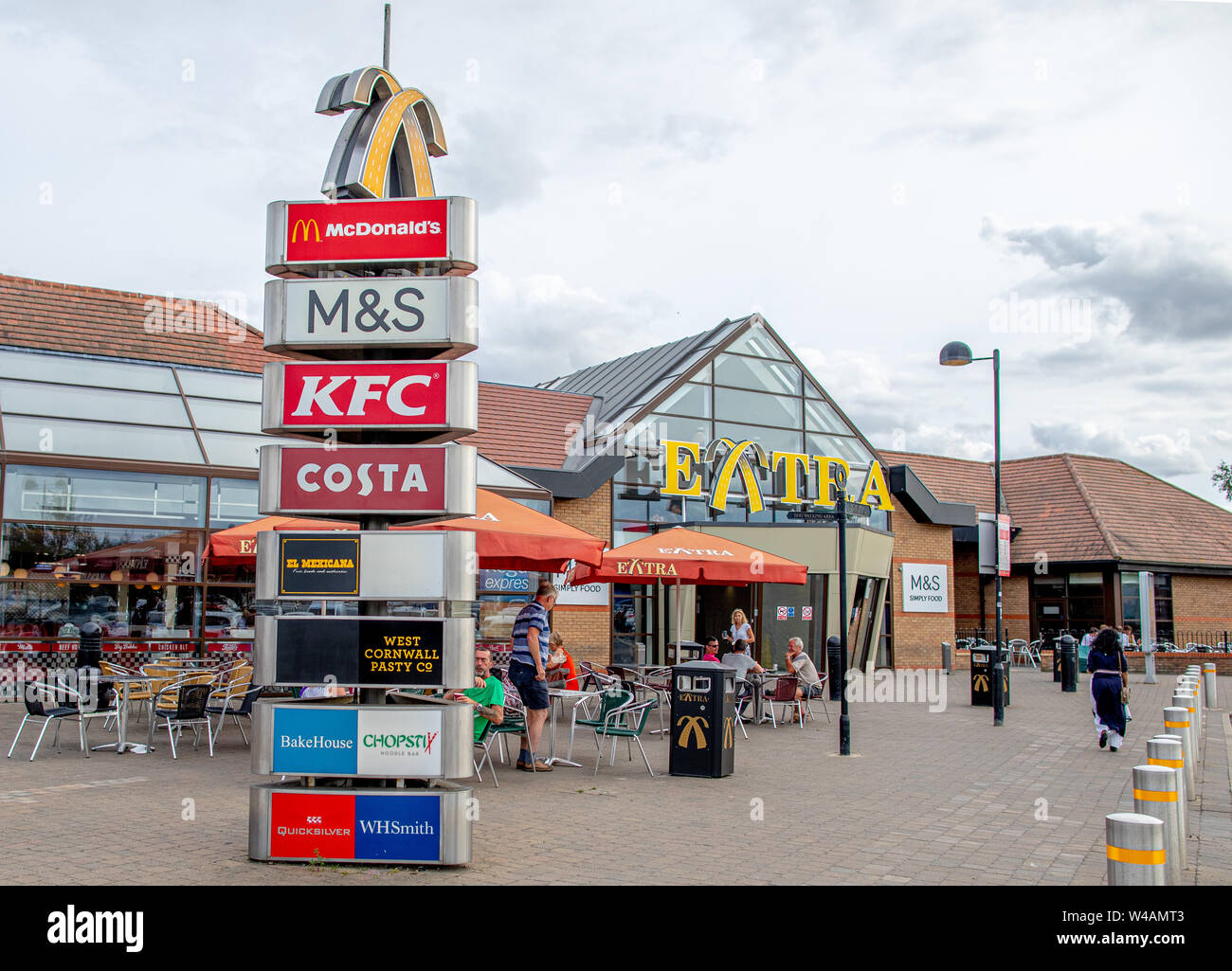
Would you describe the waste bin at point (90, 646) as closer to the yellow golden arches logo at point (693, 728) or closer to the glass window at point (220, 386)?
the glass window at point (220, 386)

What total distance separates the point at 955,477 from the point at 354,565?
110 feet

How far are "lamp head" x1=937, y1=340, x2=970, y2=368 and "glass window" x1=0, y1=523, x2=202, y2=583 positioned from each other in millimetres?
12375

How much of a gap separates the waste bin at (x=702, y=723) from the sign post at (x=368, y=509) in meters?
4.19

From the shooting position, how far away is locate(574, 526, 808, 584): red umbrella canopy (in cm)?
1484

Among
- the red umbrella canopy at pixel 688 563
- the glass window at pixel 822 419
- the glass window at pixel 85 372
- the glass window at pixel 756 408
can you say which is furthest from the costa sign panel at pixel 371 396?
the glass window at pixel 822 419

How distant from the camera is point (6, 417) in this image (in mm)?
16734

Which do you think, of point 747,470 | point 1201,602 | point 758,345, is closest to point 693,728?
point 747,470

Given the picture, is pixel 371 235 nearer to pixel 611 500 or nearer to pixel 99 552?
pixel 99 552

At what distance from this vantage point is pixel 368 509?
24.4ft

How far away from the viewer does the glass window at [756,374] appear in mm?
25922

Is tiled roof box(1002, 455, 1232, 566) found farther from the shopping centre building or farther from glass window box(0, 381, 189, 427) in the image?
glass window box(0, 381, 189, 427)

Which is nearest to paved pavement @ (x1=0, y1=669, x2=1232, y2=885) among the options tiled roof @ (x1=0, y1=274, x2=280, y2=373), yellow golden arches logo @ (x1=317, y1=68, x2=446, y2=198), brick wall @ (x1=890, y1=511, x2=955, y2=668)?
yellow golden arches logo @ (x1=317, y1=68, x2=446, y2=198)
